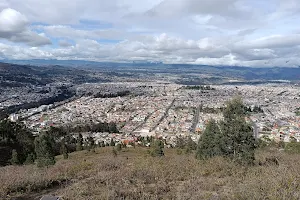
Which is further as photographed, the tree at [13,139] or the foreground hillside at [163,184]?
the tree at [13,139]

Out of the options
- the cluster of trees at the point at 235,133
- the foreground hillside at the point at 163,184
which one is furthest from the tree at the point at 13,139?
the foreground hillside at the point at 163,184

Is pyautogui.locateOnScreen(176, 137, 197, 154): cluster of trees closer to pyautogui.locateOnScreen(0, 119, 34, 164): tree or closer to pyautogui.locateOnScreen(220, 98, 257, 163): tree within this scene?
pyautogui.locateOnScreen(220, 98, 257, 163): tree

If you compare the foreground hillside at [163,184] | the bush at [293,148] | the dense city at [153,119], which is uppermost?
the foreground hillside at [163,184]

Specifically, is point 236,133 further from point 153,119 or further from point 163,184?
point 153,119

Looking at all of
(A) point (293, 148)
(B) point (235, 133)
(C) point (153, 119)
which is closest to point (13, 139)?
(B) point (235, 133)

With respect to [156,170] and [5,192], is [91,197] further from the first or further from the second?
[156,170]

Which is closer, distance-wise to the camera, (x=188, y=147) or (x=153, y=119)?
(x=188, y=147)

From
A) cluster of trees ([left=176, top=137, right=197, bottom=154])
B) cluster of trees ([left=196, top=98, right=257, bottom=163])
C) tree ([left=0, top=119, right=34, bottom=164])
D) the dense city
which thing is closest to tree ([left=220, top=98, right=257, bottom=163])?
cluster of trees ([left=196, top=98, right=257, bottom=163])

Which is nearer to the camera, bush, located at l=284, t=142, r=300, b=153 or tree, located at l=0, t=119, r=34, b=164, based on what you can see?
bush, located at l=284, t=142, r=300, b=153

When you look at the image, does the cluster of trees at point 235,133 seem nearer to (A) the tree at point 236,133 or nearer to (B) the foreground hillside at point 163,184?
(A) the tree at point 236,133

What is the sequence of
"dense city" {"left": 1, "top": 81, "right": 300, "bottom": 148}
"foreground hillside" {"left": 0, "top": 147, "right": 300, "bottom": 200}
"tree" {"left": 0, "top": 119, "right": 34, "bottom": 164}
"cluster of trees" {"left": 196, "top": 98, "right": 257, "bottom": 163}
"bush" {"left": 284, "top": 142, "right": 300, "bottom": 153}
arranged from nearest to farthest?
"foreground hillside" {"left": 0, "top": 147, "right": 300, "bottom": 200} → "cluster of trees" {"left": 196, "top": 98, "right": 257, "bottom": 163} → "bush" {"left": 284, "top": 142, "right": 300, "bottom": 153} → "tree" {"left": 0, "top": 119, "right": 34, "bottom": 164} → "dense city" {"left": 1, "top": 81, "right": 300, "bottom": 148}

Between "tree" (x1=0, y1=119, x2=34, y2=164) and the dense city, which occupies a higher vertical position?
"tree" (x1=0, y1=119, x2=34, y2=164)

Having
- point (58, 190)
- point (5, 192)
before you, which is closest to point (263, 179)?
point (58, 190)
